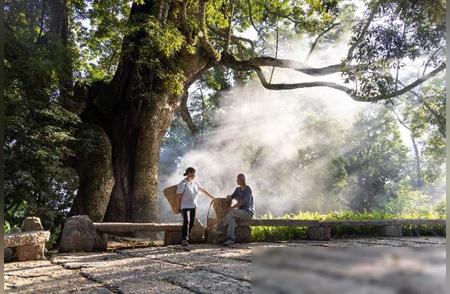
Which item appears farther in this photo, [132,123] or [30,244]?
[132,123]

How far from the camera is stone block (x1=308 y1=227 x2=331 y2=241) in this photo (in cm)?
938

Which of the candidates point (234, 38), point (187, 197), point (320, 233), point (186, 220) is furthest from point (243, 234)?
point (234, 38)

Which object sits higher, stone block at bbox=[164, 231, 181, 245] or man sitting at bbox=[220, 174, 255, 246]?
man sitting at bbox=[220, 174, 255, 246]

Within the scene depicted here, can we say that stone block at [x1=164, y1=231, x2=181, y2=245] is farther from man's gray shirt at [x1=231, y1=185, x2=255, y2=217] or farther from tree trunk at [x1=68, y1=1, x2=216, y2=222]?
tree trunk at [x1=68, y1=1, x2=216, y2=222]

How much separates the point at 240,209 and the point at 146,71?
14.2 ft

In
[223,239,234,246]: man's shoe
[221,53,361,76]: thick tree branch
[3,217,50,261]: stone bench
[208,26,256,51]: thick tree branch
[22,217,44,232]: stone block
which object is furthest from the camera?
[208,26,256,51]: thick tree branch

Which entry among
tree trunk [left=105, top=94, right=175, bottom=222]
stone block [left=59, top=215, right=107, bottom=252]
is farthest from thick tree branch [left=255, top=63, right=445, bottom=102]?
stone block [left=59, top=215, right=107, bottom=252]

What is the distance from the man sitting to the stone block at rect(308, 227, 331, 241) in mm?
1584

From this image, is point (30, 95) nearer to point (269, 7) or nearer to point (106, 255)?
point (106, 255)

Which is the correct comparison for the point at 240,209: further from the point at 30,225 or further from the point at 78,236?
the point at 30,225

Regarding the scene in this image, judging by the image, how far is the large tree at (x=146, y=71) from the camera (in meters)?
8.72

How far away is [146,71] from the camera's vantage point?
35.4 feet

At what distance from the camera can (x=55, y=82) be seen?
9039 mm

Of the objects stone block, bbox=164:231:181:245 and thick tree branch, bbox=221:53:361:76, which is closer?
stone block, bbox=164:231:181:245
